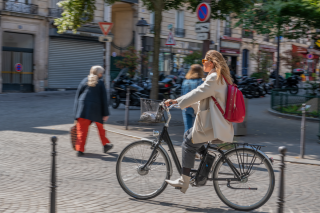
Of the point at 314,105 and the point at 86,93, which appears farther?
the point at 314,105

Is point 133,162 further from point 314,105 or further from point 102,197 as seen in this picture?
point 314,105

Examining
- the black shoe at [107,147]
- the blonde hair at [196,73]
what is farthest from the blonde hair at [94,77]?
the blonde hair at [196,73]

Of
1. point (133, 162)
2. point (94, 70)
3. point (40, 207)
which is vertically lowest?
point (40, 207)

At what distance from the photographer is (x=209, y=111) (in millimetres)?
4164

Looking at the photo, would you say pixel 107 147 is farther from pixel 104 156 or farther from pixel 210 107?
pixel 210 107

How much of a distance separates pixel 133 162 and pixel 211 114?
117cm

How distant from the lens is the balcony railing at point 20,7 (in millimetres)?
21031

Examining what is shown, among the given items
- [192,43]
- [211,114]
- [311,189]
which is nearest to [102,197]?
[211,114]

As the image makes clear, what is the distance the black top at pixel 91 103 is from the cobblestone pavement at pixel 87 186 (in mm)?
736

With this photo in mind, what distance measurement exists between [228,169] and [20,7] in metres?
20.3

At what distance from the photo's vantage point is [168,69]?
3130cm

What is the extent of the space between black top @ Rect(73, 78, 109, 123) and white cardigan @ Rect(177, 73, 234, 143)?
3.33 metres

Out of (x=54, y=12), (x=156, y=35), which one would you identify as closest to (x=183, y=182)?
(x=156, y=35)

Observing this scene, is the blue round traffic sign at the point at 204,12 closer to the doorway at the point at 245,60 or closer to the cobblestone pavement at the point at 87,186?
the cobblestone pavement at the point at 87,186
